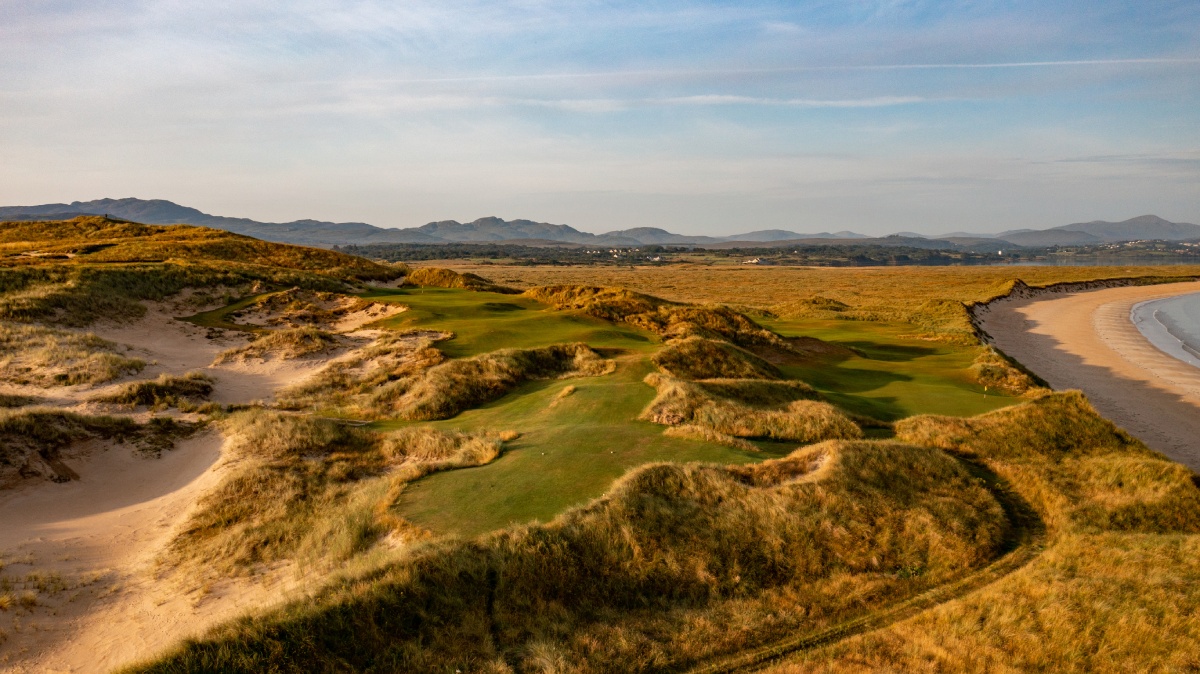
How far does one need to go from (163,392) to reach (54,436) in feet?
13.7

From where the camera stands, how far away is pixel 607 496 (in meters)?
9.30

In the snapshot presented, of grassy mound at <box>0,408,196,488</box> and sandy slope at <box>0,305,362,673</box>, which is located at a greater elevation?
grassy mound at <box>0,408,196,488</box>

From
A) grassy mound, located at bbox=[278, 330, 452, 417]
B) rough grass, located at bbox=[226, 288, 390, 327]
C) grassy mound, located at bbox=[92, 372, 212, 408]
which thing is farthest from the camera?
rough grass, located at bbox=[226, 288, 390, 327]

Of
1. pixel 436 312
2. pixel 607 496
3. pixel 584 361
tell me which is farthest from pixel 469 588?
pixel 436 312

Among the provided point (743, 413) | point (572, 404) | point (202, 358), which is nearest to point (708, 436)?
point (743, 413)

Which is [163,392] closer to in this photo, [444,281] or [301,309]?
[301,309]

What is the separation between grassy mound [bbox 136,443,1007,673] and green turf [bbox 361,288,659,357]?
1206cm

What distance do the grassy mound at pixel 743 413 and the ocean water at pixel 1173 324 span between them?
38.3 metres

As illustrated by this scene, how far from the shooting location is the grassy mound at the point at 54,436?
11.5 m

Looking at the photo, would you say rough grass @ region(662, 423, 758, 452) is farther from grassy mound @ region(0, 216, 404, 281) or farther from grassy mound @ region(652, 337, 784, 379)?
grassy mound @ region(0, 216, 404, 281)

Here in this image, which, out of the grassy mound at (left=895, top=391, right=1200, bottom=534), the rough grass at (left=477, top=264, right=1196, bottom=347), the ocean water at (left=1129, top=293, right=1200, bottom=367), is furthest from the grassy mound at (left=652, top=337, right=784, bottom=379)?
the ocean water at (left=1129, top=293, right=1200, bottom=367)

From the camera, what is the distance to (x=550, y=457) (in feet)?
36.9

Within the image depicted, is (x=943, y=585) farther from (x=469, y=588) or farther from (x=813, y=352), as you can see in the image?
(x=813, y=352)

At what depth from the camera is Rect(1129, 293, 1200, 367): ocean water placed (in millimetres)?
41988
